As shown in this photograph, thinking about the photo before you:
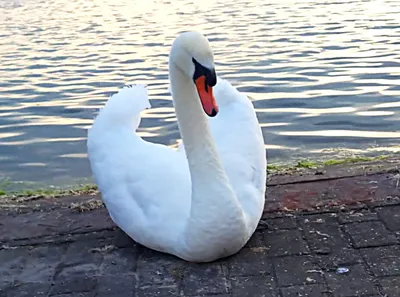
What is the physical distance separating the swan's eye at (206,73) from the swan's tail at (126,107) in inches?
55.3

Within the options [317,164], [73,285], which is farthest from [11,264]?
[317,164]

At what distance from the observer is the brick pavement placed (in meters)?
4.17

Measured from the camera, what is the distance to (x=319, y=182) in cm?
585

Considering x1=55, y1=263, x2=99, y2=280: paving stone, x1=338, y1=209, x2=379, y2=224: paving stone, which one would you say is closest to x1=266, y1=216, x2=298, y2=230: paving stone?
x1=338, y1=209, x2=379, y2=224: paving stone

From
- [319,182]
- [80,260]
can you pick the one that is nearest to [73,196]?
[80,260]

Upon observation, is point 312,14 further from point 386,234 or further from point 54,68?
point 386,234

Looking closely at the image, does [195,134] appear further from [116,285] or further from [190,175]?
[116,285]

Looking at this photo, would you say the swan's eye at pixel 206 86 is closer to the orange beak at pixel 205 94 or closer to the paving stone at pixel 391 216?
the orange beak at pixel 205 94

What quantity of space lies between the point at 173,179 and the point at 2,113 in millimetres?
6028

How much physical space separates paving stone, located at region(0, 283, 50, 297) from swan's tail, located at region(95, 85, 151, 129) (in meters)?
1.35

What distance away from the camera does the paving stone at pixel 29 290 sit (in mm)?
4375

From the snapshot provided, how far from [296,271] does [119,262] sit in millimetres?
1075

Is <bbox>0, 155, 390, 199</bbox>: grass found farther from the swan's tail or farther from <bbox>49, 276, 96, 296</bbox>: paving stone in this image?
<bbox>49, 276, 96, 296</bbox>: paving stone

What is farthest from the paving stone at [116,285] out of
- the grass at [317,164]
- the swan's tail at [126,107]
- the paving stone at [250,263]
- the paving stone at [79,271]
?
the grass at [317,164]
